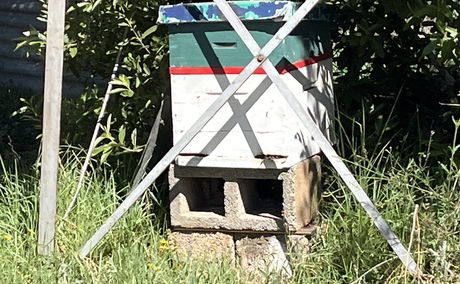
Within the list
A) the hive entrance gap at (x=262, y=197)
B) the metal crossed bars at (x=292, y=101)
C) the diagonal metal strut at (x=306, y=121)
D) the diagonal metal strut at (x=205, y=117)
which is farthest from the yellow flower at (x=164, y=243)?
the diagonal metal strut at (x=306, y=121)

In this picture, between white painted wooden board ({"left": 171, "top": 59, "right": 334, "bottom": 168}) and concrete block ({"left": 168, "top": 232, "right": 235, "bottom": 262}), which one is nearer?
white painted wooden board ({"left": 171, "top": 59, "right": 334, "bottom": 168})

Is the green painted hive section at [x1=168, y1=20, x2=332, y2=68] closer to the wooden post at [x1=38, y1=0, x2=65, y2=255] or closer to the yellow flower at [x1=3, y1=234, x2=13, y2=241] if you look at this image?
the wooden post at [x1=38, y1=0, x2=65, y2=255]

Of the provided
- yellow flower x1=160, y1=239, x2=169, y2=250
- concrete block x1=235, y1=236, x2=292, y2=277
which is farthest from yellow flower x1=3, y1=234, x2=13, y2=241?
concrete block x1=235, y1=236, x2=292, y2=277

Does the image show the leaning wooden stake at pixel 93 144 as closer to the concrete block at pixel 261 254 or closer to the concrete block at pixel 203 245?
the concrete block at pixel 203 245

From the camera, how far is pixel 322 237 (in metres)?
3.97

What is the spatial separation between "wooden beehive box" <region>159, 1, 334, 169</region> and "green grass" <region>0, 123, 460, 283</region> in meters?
0.38

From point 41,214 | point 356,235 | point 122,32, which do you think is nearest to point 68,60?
point 122,32

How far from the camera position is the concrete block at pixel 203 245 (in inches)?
162

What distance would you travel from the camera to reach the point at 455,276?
11.4 feet

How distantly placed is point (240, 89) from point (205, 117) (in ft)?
0.73

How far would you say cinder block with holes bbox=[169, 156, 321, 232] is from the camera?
396cm

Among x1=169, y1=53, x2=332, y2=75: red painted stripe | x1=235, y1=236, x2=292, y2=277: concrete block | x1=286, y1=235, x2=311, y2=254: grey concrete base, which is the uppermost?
x1=169, y1=53, x2=332, y2=75: red painted stripe

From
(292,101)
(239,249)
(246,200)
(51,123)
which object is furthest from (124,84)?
(292,101)

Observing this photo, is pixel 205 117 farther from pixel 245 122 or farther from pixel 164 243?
pixel 164 243
